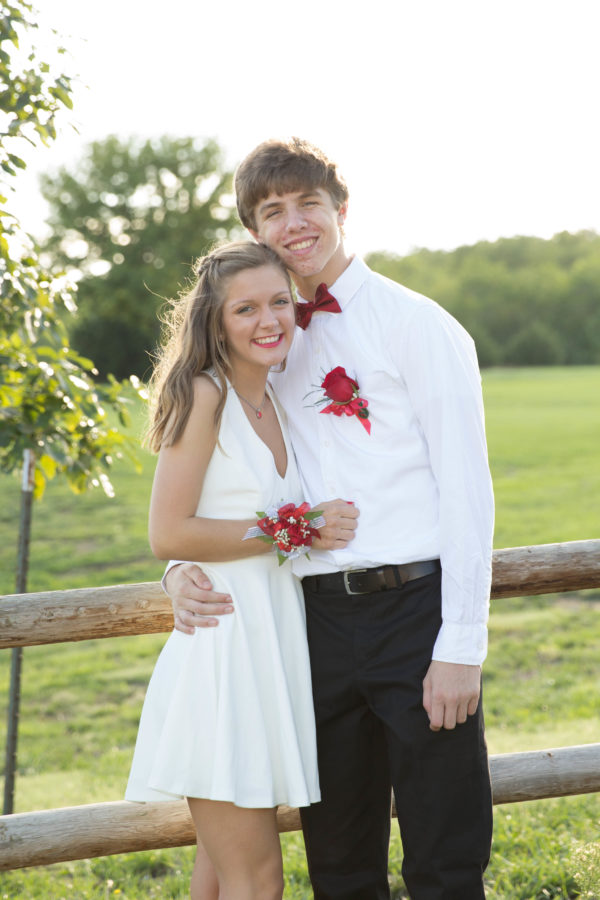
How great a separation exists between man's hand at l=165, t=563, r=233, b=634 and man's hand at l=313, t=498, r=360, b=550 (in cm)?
31

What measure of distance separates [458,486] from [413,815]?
3.01ft

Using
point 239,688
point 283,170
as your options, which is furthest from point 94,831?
point 283,170

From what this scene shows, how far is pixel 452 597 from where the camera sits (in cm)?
247

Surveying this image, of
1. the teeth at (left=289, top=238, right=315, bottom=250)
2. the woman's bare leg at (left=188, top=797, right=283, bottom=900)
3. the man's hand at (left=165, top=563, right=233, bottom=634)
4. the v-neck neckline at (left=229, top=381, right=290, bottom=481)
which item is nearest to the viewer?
the woman's bare leg at (left=188, top=797, right=283, bottom=900)

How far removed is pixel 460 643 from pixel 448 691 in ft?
0.43

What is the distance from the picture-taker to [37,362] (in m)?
3.82

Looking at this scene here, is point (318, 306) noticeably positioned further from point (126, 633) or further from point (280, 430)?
point (126, 633)

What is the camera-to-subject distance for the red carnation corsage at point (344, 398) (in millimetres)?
2600

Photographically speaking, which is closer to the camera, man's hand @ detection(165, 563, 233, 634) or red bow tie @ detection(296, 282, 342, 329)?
man's hand @ detection(165, 563, 233, 634)

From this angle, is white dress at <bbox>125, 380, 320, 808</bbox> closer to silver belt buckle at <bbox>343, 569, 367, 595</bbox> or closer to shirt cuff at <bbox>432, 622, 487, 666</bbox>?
silver belt buckle at <bbox>343, 569, 367, 595</bbox>

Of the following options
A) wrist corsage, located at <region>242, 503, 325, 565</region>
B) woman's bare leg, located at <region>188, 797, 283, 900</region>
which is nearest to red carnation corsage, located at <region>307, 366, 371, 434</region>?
wrist corsage, located at <region>242, 503, 325, 565</region>

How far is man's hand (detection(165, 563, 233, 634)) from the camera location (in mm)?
2559

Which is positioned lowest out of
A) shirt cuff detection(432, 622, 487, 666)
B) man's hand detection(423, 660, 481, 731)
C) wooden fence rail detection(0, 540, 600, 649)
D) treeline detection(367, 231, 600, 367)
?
man's hand detection(423, 660, 481, 731)

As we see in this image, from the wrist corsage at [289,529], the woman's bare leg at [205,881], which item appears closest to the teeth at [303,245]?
the wrist corsage at [289,529]
